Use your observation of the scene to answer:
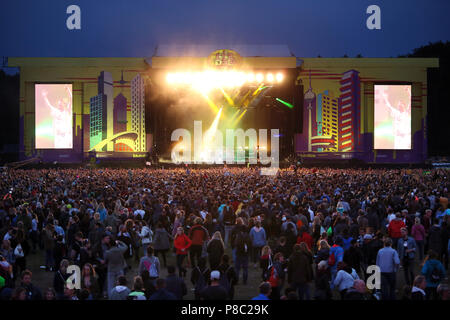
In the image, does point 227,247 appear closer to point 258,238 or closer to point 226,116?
point 258,238

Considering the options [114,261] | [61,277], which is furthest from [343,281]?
[61,277]

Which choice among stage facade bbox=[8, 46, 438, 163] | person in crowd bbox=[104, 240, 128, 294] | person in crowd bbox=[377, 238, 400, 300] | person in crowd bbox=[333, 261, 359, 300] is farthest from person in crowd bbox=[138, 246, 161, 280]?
stage facade bbox=[8, 46, 438, 163]

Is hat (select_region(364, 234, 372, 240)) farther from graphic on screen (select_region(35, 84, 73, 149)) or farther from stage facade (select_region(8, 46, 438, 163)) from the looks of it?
graphic on screen (select_region(35, 84, 73, 149))

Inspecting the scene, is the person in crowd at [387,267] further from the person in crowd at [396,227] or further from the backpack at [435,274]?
the person in crowd at [396,227]

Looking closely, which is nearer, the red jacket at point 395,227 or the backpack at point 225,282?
the backpack at point 225,282

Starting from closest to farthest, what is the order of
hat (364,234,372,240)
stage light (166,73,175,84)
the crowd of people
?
the crowd of people < hat (364,234,372,240) < stage light (166,73,175,84)

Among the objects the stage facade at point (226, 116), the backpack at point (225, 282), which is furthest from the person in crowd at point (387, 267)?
the stage facade at point (226, 116)

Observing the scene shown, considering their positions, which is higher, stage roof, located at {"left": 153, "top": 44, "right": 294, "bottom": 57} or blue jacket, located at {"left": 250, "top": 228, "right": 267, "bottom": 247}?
stage roof, located at {"left": 153, "top": 44, "right": 294, "bottom": 57}

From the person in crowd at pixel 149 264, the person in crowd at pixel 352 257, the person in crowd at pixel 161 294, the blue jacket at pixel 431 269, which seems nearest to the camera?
the person in crowd at pixel 161 294

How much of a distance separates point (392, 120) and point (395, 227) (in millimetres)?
35416

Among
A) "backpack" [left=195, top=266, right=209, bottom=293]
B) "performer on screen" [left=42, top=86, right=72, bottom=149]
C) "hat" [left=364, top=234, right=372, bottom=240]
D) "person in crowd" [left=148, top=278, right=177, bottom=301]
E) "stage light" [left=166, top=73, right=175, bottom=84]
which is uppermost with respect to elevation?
"stage light" [left=166, top=73, right=175, bottom=84]

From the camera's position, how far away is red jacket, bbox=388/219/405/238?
10.5 meters

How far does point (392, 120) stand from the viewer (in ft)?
144

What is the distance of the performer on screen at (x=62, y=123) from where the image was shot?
143ft
